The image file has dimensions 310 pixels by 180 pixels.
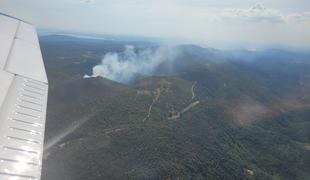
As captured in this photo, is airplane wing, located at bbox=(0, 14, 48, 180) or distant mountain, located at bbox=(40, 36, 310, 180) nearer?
airplane wing, located at bbox=(0, 14, 48, 180)

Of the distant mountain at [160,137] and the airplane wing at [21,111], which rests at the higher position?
the airplane wing at [21,111]

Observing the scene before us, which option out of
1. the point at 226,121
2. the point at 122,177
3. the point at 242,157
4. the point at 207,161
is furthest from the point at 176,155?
the point at 226,121

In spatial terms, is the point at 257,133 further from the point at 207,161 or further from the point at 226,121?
the point at 207,161

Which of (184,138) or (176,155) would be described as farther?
(184,138)

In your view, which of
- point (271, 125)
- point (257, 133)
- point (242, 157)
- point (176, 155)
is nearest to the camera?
point (176, 155)

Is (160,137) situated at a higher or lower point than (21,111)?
lower

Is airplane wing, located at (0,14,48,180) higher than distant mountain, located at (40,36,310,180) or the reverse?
higher

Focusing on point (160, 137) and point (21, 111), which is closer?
point (21, 111)

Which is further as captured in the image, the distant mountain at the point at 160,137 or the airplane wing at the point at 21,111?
the distant mountain at the point at 160,137
